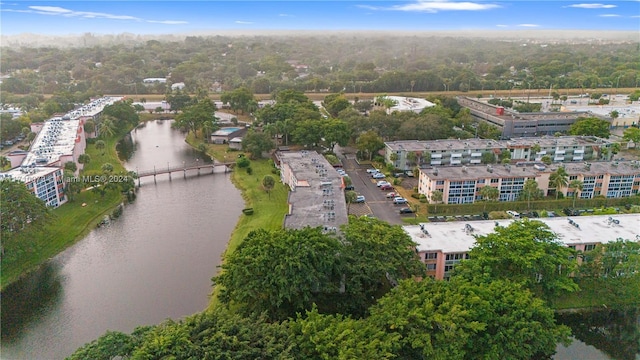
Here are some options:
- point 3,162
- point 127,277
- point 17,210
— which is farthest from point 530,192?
point 3,162

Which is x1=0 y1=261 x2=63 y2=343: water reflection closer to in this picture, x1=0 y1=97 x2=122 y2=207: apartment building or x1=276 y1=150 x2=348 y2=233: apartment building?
x1=0 y1=97 x2=122 y2=207: apartment building

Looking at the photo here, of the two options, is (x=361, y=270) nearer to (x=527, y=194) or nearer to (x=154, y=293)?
(x=154, y=293)

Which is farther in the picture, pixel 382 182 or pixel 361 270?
pixel 382 182

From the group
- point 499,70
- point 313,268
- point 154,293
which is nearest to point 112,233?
point 154,293

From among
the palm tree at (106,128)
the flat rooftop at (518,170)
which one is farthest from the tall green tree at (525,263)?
the palm tree at (106,128)

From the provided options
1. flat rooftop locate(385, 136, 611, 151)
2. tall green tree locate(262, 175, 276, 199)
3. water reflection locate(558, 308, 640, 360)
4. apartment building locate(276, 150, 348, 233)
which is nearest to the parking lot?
apartment building locate(276, 150, 348, 233)

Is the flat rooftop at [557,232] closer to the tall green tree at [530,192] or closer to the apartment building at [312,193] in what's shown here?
the apartment building at [312,193]

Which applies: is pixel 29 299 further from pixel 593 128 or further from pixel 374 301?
pixel 593 128
